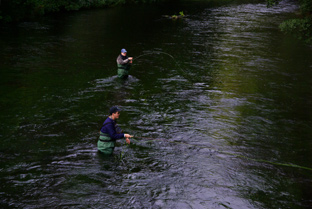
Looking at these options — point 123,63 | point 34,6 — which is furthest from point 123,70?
point 34,6

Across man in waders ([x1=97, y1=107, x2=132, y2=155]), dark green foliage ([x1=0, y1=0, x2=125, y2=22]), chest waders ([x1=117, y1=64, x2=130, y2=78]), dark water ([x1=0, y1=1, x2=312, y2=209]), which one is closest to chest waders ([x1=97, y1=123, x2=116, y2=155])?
man in waders ([x1=97, y1=107, x2=132, y2=155])

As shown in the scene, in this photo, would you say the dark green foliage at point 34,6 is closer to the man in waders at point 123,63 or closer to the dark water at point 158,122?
the dark water at point 158,122

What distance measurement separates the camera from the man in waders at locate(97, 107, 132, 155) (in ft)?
32.0

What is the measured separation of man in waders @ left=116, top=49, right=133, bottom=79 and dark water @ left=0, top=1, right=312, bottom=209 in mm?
619

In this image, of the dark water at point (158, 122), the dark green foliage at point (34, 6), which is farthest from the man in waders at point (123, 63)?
the dark green foliage at point (34, 6)

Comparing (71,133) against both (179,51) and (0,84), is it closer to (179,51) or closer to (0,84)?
(0,84)

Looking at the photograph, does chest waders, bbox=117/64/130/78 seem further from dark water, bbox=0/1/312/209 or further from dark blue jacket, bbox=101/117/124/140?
dark blue jacket, bbox=101/117/124/140

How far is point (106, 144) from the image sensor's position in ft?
33.2

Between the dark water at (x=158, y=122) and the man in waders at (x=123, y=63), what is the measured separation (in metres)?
0.62

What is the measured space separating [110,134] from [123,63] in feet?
26.5

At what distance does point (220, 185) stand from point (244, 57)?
1703 centimetres

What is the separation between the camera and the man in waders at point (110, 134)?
974cm

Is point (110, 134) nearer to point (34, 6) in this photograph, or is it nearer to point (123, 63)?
point (123, 63)

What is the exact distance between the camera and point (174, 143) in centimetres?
1178
